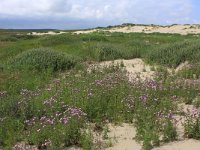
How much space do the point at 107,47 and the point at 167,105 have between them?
12193mm

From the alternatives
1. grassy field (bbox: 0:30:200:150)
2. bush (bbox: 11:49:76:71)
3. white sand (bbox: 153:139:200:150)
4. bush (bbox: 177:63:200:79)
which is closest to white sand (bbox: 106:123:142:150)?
grassy field (bbox: 0:30:200:150)

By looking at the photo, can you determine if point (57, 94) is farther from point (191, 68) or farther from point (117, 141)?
point (191, 68)

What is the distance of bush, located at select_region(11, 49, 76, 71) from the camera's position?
61.7ft

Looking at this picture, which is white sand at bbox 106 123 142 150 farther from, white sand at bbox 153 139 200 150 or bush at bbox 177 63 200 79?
bush at bbox 177 63 200 79

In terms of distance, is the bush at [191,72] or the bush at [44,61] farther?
the bush at [44,61]

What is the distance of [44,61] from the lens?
1908 cm

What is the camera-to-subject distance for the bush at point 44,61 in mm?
18812

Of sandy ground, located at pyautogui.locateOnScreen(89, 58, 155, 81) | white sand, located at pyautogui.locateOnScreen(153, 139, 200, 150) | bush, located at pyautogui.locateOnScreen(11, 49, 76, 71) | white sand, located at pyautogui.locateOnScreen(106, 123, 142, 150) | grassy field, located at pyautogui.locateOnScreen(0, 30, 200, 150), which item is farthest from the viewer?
bush, located at pyautogui.locateOnScreen(11, 49, 76, 71)

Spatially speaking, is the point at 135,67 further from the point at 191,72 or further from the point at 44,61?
the point at 44,61

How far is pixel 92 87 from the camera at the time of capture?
12.4 m

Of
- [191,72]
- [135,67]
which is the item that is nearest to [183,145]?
[191,72]

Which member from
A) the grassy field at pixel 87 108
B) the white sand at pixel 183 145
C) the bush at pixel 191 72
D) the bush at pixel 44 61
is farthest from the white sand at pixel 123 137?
the bush at pixel 44 61

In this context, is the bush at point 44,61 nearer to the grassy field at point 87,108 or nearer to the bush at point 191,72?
the grassy field at point 87,108

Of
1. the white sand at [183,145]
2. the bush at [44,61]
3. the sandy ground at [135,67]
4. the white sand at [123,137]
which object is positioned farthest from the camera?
the bush at [44,61]
